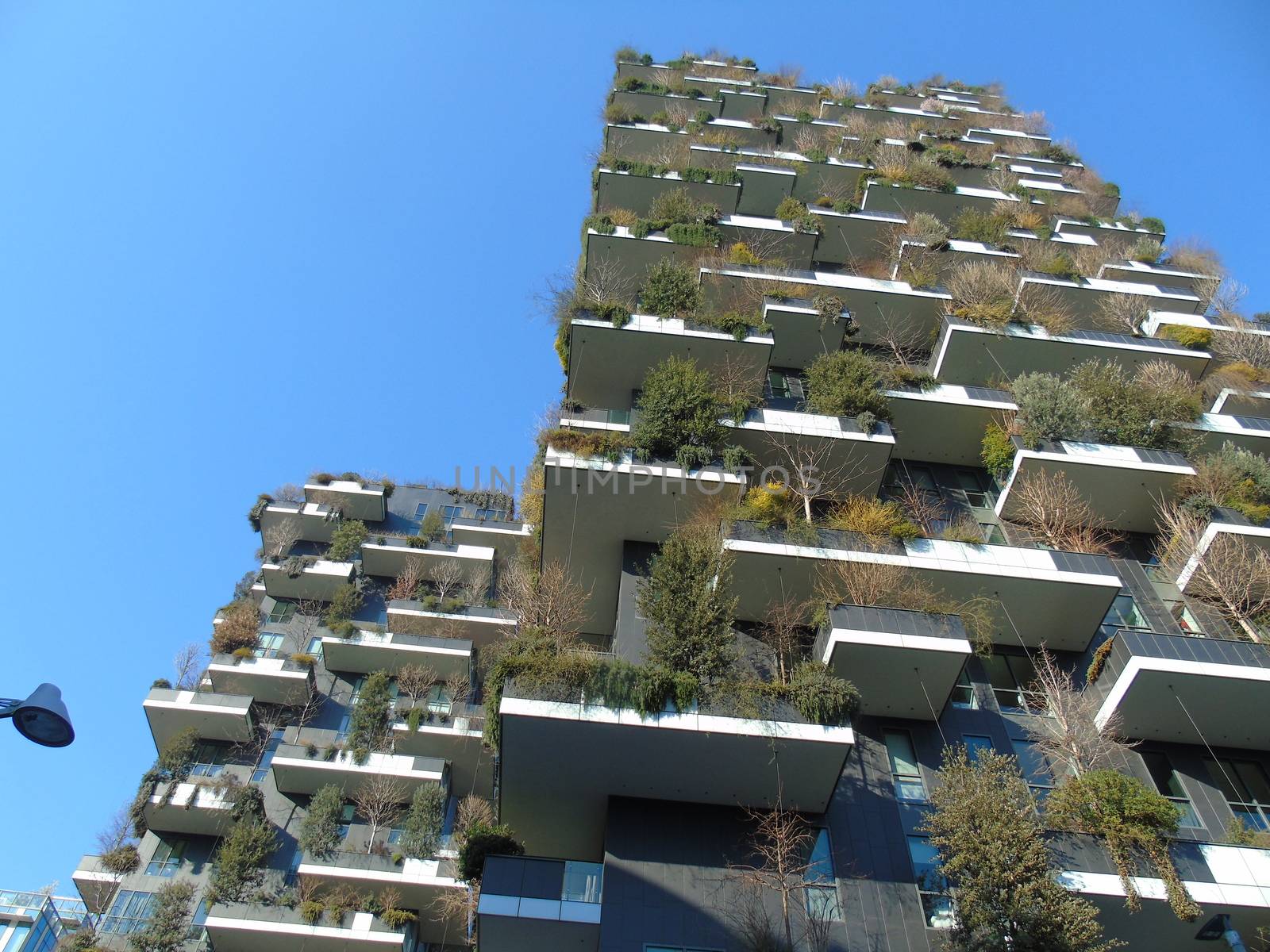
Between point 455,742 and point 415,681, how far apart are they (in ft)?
10.3

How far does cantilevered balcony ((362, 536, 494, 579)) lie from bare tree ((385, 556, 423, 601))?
0.07 meters

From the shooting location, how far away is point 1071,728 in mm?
14641

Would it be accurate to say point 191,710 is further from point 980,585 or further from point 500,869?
point 980,585

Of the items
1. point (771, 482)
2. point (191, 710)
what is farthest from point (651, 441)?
point (191, 710)

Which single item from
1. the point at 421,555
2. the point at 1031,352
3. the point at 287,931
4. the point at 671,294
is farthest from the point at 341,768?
the point at 1031,352

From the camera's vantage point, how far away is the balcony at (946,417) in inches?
799

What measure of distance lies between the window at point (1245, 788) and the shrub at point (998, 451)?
7.25 m

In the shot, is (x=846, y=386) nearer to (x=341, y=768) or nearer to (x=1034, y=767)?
(x=1034, y=767)

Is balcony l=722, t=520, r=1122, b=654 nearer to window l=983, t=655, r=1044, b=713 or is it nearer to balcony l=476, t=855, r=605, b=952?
window l=983, t=655, r=1044, b=713

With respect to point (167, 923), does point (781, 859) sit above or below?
above

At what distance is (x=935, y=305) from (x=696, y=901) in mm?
17858

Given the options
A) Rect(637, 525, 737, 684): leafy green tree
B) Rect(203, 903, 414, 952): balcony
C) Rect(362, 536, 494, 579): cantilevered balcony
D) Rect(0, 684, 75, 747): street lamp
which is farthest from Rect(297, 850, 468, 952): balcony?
Rect(0, 684, 75, 747): street lamp

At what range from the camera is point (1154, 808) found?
41.4 ft

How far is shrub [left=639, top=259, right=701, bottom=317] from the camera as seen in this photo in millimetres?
21438
